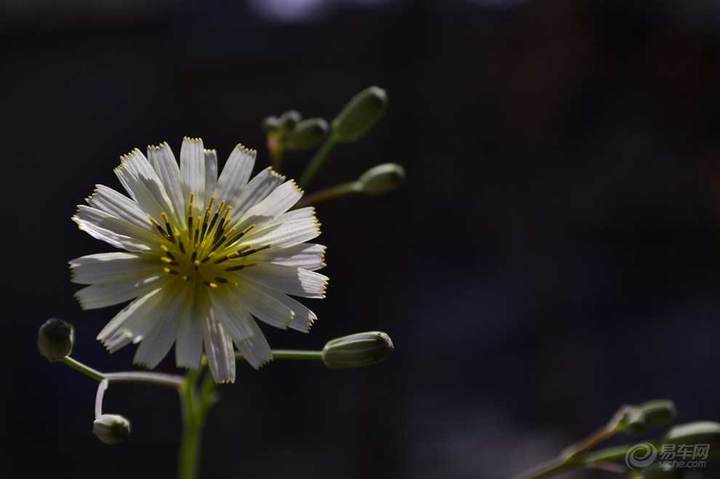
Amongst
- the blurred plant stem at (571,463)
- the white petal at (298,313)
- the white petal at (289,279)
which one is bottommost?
the blurred plant stem at (571,463)

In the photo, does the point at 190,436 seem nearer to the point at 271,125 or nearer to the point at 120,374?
the point at 120,374

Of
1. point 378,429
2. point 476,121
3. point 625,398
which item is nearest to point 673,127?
point 476,121

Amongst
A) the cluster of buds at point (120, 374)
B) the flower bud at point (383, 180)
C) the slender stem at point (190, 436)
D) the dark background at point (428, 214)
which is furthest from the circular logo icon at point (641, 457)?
the dark background at point (428, 214)

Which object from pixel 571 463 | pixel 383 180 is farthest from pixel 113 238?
pixel 571 463

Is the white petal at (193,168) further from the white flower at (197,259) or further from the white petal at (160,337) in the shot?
the white petal at (160,337)

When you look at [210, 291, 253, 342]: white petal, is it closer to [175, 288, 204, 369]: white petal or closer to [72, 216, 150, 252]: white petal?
[175, 288, 204, 369]: white petal
